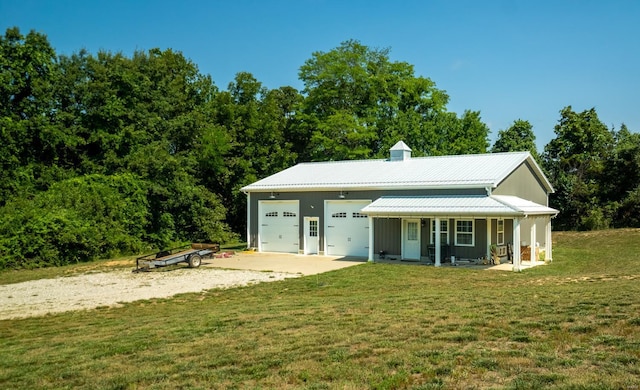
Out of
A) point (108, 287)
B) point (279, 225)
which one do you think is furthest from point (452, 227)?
point (108, 287)

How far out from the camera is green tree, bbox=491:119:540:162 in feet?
127

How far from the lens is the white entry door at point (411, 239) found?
2198 cm

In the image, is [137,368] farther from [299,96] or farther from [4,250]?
[299,96]

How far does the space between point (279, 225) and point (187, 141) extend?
12.6 metres

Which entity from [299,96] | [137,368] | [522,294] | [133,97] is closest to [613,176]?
[299,96]

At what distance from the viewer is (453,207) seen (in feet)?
65.3

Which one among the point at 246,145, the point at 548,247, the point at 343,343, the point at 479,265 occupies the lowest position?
the point at 479,265

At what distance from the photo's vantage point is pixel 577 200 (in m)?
34.3

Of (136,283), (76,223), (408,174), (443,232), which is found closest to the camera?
(136,283)

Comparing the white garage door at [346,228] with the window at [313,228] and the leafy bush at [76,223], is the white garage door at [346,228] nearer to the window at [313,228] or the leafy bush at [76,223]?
the window at [313,228]

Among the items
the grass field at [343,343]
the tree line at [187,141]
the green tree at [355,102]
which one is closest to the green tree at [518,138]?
the tree line at [187,141]

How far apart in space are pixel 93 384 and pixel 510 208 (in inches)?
614

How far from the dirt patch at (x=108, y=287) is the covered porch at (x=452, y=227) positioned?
5.71m

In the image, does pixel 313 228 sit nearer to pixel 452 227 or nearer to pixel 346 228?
pixel 346 228
